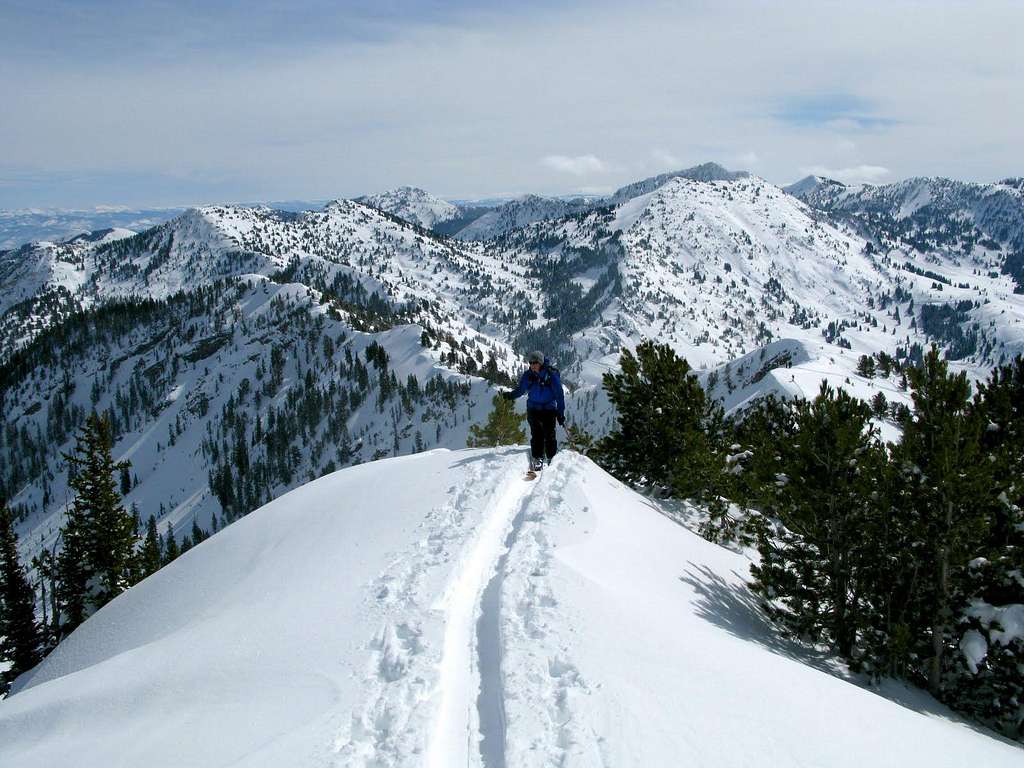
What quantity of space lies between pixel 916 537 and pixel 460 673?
1226 centimetres

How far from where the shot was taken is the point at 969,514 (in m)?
13.1

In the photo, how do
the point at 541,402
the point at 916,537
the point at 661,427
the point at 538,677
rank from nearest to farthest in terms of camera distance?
the point at 538,677
the point at 916,537
the point at 541,402
the point at 661,427

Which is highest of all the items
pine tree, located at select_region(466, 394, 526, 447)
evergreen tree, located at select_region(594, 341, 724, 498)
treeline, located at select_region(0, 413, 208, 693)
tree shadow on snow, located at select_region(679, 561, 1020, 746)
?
evergreen tree, located at select_region(594, 341, 724, 498)

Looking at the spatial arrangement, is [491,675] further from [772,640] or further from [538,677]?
[772,640]

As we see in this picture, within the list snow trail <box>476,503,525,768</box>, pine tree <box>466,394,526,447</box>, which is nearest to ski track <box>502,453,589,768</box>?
snow trail <box>476,503,525,768</box>

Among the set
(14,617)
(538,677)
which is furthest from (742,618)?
(14,617)

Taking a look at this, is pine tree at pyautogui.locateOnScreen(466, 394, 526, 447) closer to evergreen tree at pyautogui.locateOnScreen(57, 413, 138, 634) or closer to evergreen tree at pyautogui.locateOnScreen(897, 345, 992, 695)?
evergreen tree at pyautogui.locateOnScreen(57, 413, 138, 634)

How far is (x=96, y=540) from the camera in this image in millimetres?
34438

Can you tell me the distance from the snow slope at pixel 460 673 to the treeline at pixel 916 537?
2.47 metres

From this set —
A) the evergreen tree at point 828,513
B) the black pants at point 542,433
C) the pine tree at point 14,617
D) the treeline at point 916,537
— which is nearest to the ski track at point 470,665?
the black pants at point 542,433

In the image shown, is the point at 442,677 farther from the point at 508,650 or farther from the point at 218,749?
the point at 218,749

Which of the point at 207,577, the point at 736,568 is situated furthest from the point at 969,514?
the point at 207,577

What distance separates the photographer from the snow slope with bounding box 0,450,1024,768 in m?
6.39

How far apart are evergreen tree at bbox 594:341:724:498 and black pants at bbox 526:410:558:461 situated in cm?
641
